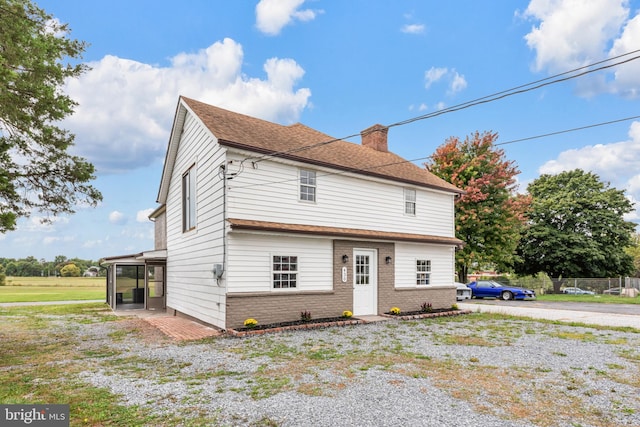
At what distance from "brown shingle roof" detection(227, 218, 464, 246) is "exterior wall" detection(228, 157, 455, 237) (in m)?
0.21

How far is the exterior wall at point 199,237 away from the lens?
35.1 ft

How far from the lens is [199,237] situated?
12.2 m

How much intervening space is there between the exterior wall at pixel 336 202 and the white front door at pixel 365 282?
1059 mm

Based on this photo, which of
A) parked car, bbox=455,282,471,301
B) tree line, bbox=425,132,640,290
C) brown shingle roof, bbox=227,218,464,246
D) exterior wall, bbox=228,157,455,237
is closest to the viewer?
brown shingle roof, bbox=227,218,464,246

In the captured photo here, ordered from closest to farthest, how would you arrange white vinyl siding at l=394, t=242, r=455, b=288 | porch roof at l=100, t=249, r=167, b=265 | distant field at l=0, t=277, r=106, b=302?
1. white vinyl siding at l=394, t=242, r=455, b=288
2. porch roof at l=100, t=249, r=167, b=265
3. distant field at l=0, t=277, r=106, b=302

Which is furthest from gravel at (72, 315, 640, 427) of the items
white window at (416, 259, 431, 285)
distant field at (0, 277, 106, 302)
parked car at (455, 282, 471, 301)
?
distant field at (0, 277, 106, 302)

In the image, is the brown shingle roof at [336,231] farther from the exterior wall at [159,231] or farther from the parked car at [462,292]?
the exterior wall at [159,231]

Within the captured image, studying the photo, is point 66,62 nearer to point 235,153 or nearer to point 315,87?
point 235,153

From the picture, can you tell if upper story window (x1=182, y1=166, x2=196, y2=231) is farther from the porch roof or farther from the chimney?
the chimney

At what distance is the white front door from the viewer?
1303cm

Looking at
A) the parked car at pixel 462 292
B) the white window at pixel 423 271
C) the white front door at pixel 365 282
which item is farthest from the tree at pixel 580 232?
the white front door at pixel 365 282

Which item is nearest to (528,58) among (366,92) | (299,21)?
(366,92)

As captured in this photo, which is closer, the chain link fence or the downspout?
the downspout

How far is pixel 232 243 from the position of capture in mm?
10211
